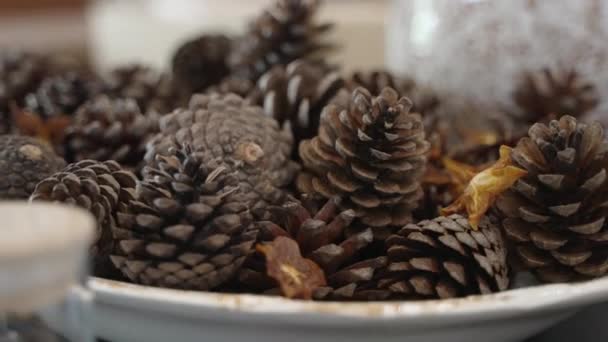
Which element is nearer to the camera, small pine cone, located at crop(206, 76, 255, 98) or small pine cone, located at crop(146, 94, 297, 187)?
small pine cone, located at crop(146, 94, 297, 187)

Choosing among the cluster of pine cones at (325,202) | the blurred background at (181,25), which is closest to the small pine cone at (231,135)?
the cluster of pine cones at (325,202)

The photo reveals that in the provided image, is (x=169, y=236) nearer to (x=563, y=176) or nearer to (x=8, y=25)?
(x=563, y=176)

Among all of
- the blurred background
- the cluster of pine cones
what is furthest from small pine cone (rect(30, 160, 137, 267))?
the blurred background

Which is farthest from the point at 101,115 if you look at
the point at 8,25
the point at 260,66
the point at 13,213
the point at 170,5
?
the point at 8,25

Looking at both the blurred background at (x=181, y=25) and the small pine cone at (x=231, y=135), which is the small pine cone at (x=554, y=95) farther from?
the blurred background at (x=181, y=25)

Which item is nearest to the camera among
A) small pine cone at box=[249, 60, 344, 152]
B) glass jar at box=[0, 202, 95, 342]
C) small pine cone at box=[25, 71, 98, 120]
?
glass jar at box=[0, 202, 95, 342]

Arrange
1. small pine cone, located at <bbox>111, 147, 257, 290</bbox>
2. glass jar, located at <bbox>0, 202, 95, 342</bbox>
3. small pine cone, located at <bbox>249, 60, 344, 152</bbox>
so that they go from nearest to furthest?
glass jar, located at <bbox>0, 202, 95, 342</bbox> < small pine cone, located at <bbox>111, 147, 257, 290</bbox> < small pine cone, located at <bbox>249, 60, 344, 152</bbox>

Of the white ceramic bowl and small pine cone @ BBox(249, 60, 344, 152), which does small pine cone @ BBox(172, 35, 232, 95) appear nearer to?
small pine cone @ BBox(249, 60, 344, 152)

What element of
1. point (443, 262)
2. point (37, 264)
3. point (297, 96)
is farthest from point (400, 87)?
point (37, 264)
